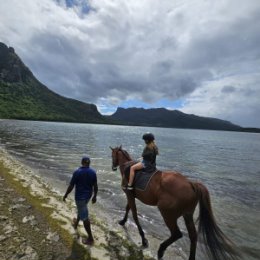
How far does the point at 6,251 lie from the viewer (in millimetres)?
7133

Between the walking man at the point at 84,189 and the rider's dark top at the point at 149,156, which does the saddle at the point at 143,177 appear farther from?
the walking man at the point at 84,189

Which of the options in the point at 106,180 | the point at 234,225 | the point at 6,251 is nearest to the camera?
the point at 6,251

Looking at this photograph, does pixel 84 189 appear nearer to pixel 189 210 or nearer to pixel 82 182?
pixel 82 182

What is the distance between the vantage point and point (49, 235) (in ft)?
27.2

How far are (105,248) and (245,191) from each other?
662 inches

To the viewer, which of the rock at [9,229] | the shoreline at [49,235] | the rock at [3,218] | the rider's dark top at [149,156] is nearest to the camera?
the shoreline at [49,235]

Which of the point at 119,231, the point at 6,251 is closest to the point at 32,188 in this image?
the point at 119,231

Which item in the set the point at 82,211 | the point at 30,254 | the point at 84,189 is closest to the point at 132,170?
the point at 84,189

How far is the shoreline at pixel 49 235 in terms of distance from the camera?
7451 millimetres

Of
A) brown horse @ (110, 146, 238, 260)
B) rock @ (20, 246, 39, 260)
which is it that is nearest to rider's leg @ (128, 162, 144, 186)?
brown horse @ (110, 146, 238, 260)

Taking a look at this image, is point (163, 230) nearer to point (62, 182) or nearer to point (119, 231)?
point (119, 231)

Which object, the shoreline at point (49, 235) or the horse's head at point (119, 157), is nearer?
the shoreline at point (49, 235)

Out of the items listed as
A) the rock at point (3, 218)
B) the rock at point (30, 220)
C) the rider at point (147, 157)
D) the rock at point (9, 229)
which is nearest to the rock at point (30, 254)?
the rock at point (9, 229)

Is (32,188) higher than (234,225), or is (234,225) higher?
(32,188)
